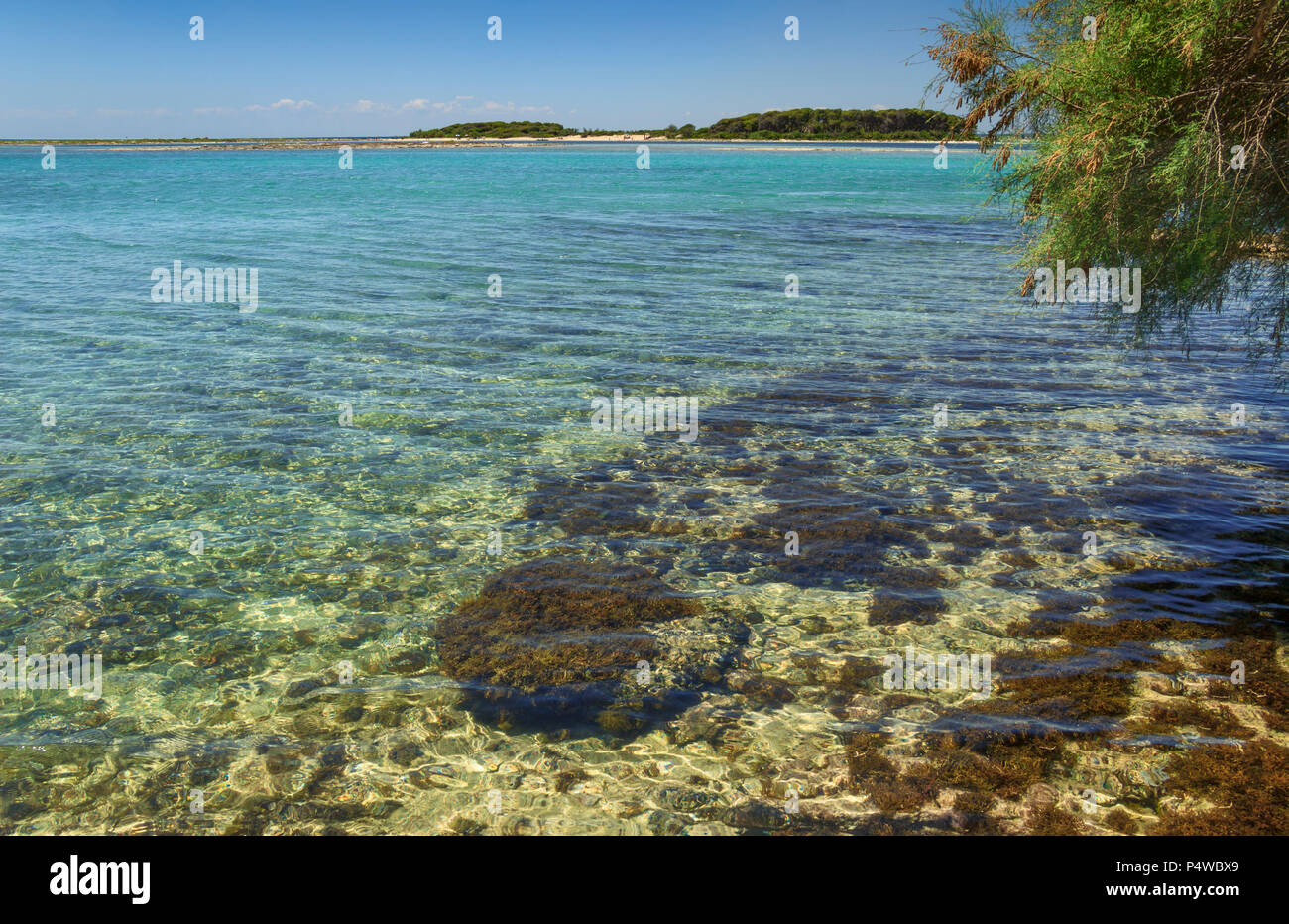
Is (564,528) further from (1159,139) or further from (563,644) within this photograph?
(1159,139)

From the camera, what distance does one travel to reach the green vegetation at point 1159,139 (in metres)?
7.33

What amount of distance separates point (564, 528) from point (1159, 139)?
291 inches

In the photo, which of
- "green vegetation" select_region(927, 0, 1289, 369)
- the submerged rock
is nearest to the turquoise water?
the submerged rock

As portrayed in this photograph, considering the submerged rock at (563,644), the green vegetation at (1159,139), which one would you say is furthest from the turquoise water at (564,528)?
the green vegetation at (1159,139)

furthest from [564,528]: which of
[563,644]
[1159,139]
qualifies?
[1159,139]

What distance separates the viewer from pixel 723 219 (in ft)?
148

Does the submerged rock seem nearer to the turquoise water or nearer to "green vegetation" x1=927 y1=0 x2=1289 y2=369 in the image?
the turquoise water

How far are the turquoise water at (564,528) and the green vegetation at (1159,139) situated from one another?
67.3 inches

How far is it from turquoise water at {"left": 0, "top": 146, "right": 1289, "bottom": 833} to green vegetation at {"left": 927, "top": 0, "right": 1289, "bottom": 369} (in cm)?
171

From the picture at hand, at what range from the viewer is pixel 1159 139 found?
8016 mm

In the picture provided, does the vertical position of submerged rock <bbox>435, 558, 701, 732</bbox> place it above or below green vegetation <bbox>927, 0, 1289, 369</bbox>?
below

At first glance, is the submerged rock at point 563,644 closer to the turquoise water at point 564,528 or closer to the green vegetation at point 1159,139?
the turquoise water at point 564,528

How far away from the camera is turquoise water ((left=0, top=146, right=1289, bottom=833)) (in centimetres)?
627

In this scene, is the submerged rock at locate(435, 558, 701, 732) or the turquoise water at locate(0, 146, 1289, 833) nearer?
the turquoise water at locate(0, 146, 1289, 833)
